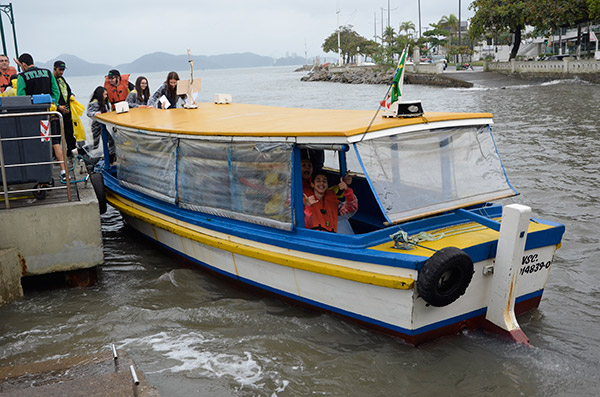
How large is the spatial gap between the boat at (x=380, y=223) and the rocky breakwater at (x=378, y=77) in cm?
3876

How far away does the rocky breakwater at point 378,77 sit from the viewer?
48078mm

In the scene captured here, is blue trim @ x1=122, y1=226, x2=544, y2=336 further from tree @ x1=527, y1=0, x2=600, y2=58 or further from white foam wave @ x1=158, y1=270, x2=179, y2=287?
tree @ x1=527, y1=0, x2=600, y2=58

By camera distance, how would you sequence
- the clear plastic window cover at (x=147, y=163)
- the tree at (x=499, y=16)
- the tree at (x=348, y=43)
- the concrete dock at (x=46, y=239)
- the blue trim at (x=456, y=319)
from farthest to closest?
the tree at (x=348, y=43) < the tree at (x=499, y=16) < the clear plastic window cover at (x=147, y=163) < the concrete dock at (x=46, y=239) < the blue trim at (x=456, y=319)

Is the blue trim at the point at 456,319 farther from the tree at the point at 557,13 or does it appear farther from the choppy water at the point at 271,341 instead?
the tree at the point at 557,13

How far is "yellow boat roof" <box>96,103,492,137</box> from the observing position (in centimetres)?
536

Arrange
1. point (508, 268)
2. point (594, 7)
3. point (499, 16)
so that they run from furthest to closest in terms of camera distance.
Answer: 1. point (499, 16)
2. point (594, 7)
3. point (508, 268)

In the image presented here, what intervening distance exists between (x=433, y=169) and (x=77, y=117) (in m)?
7.27

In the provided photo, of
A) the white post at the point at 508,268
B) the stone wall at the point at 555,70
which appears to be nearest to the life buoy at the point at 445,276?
the white post at the point at 508,268

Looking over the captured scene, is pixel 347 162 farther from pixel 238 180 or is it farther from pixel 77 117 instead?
pixel 77 117

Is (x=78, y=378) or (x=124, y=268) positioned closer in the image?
(x=78, y=378)

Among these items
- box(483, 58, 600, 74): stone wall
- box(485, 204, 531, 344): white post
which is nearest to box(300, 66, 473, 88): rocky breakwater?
box(483, 58, 600, 74): stone wall

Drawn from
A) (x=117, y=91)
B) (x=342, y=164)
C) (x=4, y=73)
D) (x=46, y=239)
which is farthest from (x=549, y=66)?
(x=46, y=239)

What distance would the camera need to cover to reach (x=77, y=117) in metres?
10.4

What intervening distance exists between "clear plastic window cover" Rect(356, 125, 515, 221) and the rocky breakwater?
128ft
